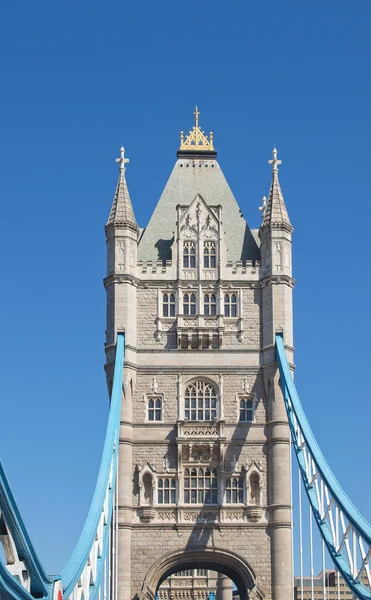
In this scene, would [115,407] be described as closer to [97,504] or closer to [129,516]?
[129,516]

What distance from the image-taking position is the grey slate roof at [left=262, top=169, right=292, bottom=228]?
2220 inches

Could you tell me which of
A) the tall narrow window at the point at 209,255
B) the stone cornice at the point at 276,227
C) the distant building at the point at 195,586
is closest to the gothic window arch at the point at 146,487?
the tall narrow window at the point at 209,255

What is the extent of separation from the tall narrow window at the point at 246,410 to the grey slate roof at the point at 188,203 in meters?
6.36

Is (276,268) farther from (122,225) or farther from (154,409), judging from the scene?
(154,409)

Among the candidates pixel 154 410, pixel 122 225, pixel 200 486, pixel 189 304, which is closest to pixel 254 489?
pixel 200 486

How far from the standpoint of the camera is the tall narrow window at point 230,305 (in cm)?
5578

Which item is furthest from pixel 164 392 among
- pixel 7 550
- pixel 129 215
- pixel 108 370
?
pixel 7 550

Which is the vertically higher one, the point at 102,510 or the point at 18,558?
the point at 102,510

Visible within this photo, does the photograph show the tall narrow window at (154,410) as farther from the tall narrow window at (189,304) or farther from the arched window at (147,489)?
the tall narrow window at (189,304)

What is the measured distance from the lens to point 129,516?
52.6 metres

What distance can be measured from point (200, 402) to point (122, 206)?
900 centimetres

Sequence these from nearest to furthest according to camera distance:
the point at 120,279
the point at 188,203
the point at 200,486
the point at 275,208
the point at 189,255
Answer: the point at 200,486, the point at 120,279, the point at 189,255, the point at 275,208, the point at 188,203

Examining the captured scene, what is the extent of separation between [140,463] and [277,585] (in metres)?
7.15

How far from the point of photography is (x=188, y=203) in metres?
58.6
